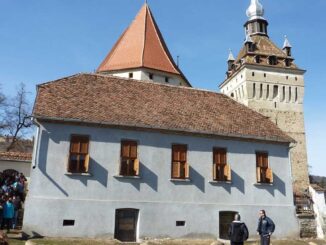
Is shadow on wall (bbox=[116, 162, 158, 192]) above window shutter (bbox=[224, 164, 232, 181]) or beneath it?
beneath

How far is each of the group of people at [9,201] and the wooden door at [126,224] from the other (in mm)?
4254

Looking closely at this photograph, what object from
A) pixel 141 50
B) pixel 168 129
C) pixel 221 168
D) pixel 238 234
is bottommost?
pixel 238 234

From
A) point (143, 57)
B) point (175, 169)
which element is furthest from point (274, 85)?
point (175, 169)

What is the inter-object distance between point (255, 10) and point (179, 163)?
35.8 meters

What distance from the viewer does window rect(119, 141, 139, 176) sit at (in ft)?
52.5

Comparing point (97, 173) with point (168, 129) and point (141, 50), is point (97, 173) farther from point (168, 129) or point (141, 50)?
point (141, 50)

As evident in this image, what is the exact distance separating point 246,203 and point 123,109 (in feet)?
24.8

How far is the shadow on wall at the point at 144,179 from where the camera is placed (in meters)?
16.0

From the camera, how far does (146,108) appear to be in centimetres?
1780

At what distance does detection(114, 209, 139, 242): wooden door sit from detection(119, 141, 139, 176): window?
1.66 metres

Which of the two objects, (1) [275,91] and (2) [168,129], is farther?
(1) [275,91]

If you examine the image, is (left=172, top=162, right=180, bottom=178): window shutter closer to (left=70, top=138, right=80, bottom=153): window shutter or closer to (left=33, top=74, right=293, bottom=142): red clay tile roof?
(left=33, top=74, right=293, bottom=142): red clay tile roof

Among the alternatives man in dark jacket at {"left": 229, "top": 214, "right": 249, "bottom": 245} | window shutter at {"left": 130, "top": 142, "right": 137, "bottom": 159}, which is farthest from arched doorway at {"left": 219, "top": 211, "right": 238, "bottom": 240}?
man in dark jacket at {"left": 229, "top": 214, "right": 249, "bottom": 245}

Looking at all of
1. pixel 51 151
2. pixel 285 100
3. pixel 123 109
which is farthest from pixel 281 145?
pixel 285 100
